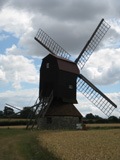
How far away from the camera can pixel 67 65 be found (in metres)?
45.2

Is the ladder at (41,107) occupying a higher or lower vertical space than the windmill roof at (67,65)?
lower

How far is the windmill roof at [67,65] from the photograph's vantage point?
4391 cm

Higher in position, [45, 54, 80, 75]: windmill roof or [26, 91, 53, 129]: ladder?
[45, 54, 80, 75]: windmill roof

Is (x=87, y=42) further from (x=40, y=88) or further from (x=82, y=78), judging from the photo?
(x=40, y=88)

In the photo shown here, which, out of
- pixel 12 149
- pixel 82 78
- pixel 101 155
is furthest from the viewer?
pixel 82 78

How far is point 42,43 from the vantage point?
49562mm

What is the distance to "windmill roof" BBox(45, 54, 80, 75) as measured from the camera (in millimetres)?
43906

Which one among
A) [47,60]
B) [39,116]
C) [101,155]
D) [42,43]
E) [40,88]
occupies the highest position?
[42,43]

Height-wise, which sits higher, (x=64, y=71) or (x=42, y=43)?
(x=42, y=43)

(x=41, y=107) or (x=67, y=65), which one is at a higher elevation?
(x=67, y=65)

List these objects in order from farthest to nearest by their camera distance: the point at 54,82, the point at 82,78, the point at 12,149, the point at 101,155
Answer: the point at 82,78 < the point at 54,82 < the point at 12,149 < the point at 101,155

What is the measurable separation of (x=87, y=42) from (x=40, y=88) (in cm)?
868

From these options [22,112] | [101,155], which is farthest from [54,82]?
[101,155]

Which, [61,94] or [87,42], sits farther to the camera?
[87,42]
